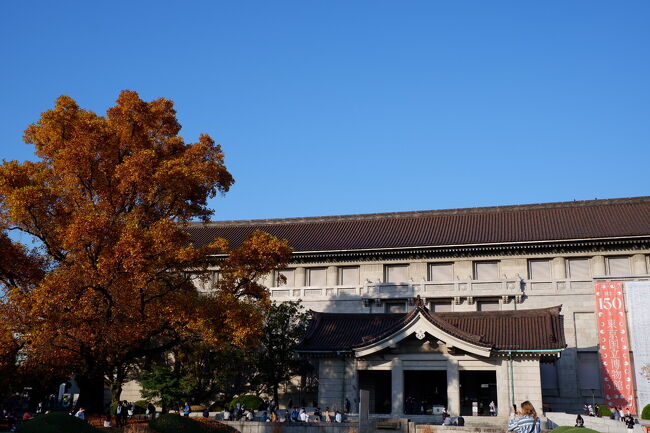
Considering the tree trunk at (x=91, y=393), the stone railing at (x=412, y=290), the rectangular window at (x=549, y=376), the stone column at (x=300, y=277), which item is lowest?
the tree trunk at (x=91, y=393)

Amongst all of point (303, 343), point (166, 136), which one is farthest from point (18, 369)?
point (303, 343)

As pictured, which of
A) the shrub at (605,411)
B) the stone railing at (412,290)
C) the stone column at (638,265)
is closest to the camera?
the shrub at (605,411)

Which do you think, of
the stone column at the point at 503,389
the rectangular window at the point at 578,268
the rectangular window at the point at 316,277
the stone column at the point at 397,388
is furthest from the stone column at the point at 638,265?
the rectangular window at the point at 316,277

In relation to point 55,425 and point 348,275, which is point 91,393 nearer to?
point 55,425

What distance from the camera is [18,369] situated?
2369 cm

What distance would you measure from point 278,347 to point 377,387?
6292 millimetres

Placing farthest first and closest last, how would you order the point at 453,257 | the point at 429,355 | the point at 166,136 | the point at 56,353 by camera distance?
1. the point at 453,257
2. the point at 429,355
3. the point at 166,136
4. the point at 56,353

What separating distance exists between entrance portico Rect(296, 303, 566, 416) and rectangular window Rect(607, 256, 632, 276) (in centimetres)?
743

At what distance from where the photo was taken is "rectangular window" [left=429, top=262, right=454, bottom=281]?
41000 millimetres

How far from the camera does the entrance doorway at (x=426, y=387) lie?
36.7 metres

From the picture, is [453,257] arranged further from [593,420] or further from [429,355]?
[593,420]

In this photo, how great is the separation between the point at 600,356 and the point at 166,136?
26.2 m

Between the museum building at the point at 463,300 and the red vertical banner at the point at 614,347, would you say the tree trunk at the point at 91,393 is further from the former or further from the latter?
the red vertical banner at the point at 614,347

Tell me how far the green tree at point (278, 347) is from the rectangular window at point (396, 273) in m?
7.03
